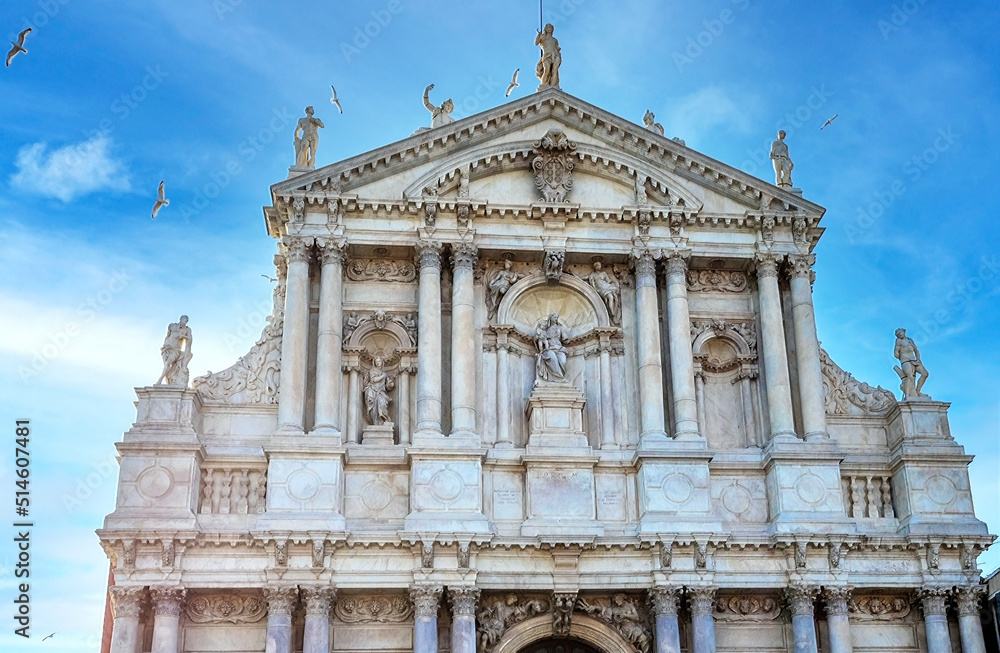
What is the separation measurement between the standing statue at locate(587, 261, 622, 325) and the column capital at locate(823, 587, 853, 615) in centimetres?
664

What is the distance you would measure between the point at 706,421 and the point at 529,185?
609 cm

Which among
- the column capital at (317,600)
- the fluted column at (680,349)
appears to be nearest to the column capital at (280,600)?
the column capital at (317,600)

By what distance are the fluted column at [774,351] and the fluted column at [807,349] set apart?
0.29 meters

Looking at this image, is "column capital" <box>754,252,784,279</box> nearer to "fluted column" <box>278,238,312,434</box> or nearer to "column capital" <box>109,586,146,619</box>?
"fluted column" <box>278,238,312,434</box>

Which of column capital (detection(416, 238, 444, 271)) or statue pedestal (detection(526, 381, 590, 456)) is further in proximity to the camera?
column capital (detection(416, 238, 444, 271))

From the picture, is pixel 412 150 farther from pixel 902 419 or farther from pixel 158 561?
pixel 902 419

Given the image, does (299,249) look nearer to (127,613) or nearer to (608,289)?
(608,289)

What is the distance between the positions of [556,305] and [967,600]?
9.69 m

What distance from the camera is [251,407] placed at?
23.9m

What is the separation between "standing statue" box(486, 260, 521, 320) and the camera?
83.1ft

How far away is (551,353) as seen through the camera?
24344 millimetres

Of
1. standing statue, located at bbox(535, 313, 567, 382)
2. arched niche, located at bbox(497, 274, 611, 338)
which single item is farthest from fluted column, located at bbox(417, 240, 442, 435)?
standing statue, located at bbox(535, 313, 567, 382)

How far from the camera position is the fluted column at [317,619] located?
21.6 m

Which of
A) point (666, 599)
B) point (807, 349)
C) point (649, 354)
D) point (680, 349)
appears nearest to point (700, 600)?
point (666, 599)
